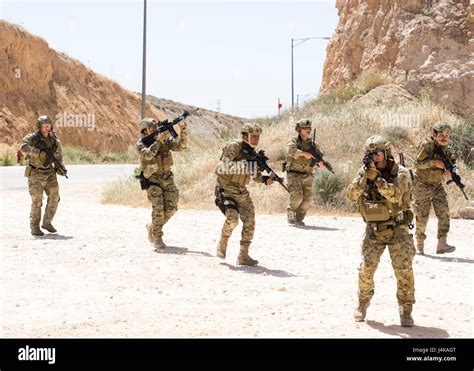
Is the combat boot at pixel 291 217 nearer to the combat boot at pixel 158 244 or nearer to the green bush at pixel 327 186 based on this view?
the green bush at pixel 327 186

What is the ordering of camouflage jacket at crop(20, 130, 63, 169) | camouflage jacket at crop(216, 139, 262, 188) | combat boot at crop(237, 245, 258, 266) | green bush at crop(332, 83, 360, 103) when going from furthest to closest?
green bush at crop(332, 83, 360, 103) → camouflage jacket at crop(20, 130, 63, 169) → combat boot at crop(237, 245, 258, 266) → camouflage jacket at crop(216, 139, 262, 188)

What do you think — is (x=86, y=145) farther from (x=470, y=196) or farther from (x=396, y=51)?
(x=470, y=196)

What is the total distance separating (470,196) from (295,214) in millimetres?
4565

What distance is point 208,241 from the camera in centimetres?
1099

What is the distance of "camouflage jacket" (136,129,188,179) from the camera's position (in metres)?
9.85

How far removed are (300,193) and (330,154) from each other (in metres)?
4.69

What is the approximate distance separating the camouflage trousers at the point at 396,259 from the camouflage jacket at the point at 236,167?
283 cm

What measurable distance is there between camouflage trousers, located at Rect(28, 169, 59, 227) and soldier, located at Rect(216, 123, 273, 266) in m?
3.47

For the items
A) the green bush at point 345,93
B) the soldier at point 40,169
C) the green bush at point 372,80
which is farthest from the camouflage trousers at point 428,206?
the green bush at point 372,80

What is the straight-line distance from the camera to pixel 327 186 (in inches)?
609

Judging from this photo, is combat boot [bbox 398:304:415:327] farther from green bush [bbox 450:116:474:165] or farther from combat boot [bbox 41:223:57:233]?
green bush [bbox 450:116:474:165]

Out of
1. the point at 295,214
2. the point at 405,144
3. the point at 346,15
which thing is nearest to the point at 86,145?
the point at 346,15
